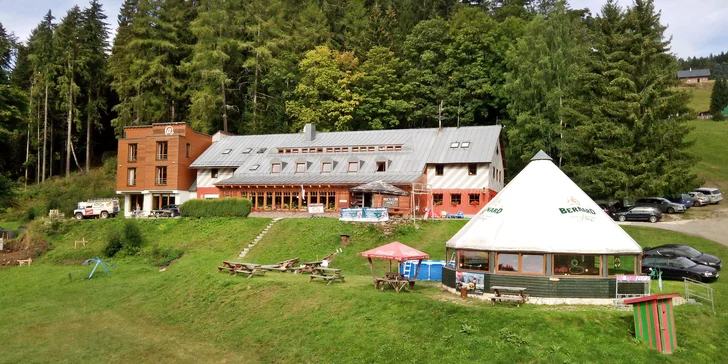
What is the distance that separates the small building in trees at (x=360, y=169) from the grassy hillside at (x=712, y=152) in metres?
21.4

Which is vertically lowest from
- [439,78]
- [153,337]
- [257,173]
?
[153,337]

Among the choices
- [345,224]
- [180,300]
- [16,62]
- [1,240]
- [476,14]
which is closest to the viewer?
[180,300]

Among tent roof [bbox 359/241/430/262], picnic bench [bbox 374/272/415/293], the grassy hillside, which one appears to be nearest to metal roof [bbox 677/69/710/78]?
the grassy hillside

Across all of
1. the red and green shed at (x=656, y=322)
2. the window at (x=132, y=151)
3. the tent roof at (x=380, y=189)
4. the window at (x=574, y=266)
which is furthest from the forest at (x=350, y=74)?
the red and green shed at (x=656, y=322)

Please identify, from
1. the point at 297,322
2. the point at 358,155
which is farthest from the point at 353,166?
the point at 297,322

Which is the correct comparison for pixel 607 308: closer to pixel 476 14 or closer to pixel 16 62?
pixel 476 14

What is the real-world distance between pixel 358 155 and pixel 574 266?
27.3 metres

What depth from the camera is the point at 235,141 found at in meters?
51.4

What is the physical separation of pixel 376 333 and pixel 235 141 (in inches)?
1480

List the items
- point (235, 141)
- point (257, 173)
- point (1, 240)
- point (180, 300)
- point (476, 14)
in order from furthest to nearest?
1. point (476, 14)
2. point (235, 141)
3. point (257, 173)
4. point (1, 240)
5. point (180, 300)

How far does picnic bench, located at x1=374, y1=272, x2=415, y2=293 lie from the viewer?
69.3 feet

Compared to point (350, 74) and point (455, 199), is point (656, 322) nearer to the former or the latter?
point (455, 199)

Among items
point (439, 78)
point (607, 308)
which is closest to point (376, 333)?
point (607, 308)

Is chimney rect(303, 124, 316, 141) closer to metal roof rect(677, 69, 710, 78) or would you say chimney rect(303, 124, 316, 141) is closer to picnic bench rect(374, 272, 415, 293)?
picnic bench rect(374, 272, 415, 293)
